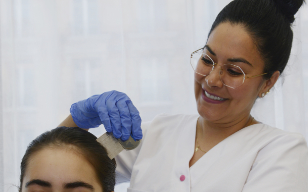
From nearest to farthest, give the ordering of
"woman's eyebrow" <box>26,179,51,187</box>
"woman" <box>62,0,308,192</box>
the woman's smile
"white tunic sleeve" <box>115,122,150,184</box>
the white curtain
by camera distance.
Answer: "woman's eyebrow" <box>26,179,51,187</box>
"woman" <box>62,0,308,192</box>
the woman's smile
"white tunic sleeve" <box>115,122,150,184</box>
the white curtain

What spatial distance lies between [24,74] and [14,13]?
0.37m

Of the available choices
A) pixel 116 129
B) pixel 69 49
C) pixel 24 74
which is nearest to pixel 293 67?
pixel 116 129

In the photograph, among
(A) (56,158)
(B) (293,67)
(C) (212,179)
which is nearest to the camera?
(A) (56,158)

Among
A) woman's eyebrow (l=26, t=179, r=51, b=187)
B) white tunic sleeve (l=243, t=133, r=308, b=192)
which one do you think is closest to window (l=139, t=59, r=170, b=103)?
white tunic sleeve (l=243, t=133, r=308, b=192)

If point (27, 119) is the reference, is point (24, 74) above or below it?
above

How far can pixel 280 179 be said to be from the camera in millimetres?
963

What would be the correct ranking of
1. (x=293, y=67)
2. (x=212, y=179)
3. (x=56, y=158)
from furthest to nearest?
1. (x=293, y=67)
2. (x=212, y=179)
3. (x=56, y=158)

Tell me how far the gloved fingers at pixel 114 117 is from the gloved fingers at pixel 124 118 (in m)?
0.01

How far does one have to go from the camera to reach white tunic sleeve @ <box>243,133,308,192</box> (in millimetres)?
961

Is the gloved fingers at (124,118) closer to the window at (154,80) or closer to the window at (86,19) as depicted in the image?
the window at (154,80)

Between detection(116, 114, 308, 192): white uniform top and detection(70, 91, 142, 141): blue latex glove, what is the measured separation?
16cm

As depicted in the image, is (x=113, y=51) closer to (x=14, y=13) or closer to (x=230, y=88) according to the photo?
(x=14, y=13)

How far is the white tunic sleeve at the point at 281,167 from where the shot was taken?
96cm

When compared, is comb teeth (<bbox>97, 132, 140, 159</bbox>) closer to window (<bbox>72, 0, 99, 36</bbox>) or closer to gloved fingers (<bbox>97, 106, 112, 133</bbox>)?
gloved fingers (<bbox>97, 106, 112, 133</bbox>)
